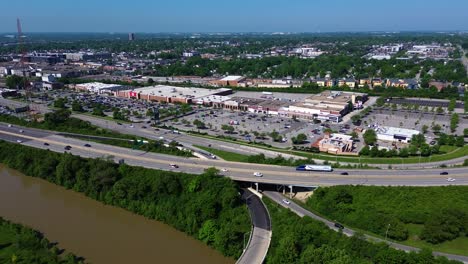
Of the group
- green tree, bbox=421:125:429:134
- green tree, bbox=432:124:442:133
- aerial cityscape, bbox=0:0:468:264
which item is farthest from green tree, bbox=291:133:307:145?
green tree, bbox=432:124:442:133

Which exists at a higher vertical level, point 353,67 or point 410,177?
point 353,67

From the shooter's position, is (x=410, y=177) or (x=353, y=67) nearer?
(x=410, y=177)

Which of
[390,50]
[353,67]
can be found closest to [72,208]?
[353,67]

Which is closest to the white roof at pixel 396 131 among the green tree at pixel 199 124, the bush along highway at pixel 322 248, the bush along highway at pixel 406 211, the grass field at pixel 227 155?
the bush along highway at pixel 406 211

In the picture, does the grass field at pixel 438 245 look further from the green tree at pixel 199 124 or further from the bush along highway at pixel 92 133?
the green tree at pixel 199 124

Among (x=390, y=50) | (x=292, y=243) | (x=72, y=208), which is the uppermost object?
(x=390, y=50)

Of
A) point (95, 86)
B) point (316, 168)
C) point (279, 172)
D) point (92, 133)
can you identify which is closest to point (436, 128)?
point (316, 168)

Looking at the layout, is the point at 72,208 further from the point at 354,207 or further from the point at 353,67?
the point at 353,67
